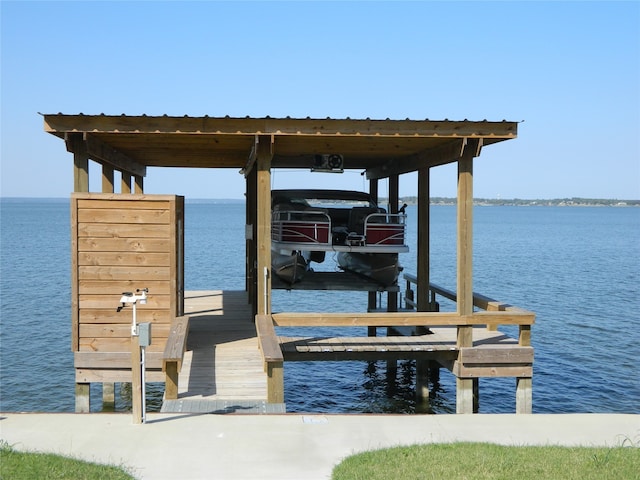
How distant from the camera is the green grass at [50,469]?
7.05 meters

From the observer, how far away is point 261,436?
28.0 ft

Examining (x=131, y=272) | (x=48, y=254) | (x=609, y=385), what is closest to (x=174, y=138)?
(x=131, y=272)

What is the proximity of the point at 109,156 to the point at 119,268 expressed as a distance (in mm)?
3376

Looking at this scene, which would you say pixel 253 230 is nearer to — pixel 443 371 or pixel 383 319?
pixel 383 319

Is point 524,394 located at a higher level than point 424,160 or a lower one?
lower

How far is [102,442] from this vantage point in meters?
8.34

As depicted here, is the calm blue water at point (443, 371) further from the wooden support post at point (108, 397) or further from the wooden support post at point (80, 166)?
the wooden support post at point (80, 166)

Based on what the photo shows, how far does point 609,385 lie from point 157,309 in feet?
44.8

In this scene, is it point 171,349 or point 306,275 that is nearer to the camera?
point 171,349

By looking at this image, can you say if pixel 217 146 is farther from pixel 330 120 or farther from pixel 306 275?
pixel 306 275

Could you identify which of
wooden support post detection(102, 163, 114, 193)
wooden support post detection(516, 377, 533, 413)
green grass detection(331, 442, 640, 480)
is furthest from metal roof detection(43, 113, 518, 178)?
green grass detection(331, 442, 640, 480)

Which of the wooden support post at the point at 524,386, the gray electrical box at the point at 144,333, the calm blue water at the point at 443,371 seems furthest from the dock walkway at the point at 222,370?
the wooden support post at the point at 524,386

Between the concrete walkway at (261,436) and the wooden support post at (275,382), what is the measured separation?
519 mm

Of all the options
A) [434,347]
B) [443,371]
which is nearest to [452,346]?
[434,347]
